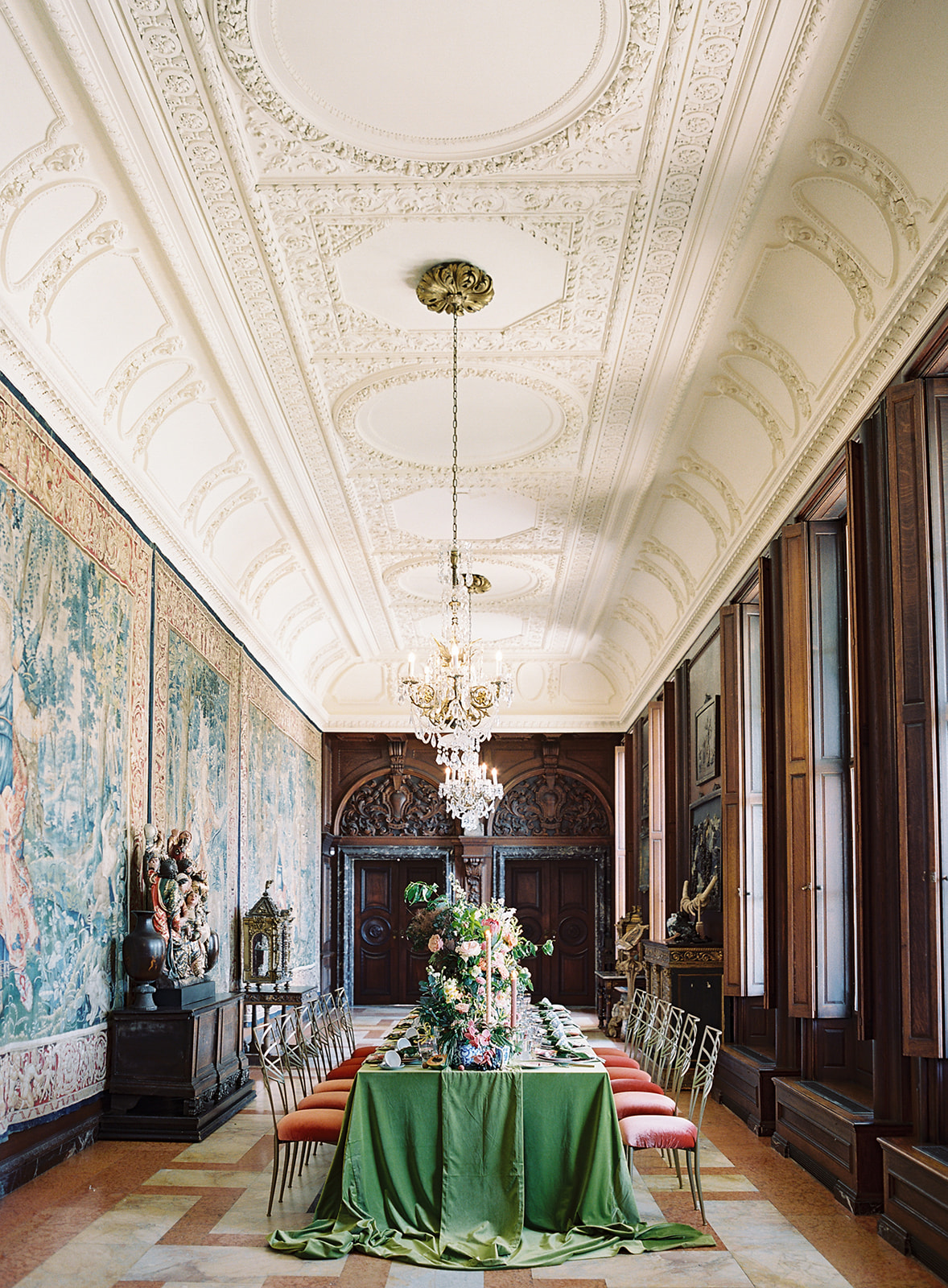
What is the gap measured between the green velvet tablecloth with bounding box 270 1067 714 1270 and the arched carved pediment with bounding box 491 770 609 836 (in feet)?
44.3

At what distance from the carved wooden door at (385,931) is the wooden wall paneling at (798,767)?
11642 mm

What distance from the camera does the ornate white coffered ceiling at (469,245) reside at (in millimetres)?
5195

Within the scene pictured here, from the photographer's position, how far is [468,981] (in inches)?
241

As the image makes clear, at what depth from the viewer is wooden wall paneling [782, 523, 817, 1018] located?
7867mm

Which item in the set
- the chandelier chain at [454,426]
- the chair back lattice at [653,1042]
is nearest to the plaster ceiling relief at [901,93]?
the chandelier chain at [454,426]

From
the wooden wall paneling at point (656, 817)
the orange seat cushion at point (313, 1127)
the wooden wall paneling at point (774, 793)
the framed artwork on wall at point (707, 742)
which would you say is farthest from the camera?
the wooden wall paneling at point (656, 817)

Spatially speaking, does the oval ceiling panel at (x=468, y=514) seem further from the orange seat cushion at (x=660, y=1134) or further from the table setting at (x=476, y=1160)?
the orange seat cushion at (x=660, y=1134)

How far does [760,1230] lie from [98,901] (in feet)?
15.9

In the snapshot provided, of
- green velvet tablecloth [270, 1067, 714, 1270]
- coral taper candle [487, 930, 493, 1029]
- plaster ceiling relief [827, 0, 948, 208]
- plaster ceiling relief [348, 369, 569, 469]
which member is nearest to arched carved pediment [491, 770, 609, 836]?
plaster ceiling relief [348, 369, 569, 469]

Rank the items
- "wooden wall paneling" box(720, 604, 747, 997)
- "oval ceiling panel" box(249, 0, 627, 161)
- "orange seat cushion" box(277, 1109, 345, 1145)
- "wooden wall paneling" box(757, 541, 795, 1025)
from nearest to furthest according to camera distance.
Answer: "oval ceiling panel" box(249, 0, 627, 161) < "orange seat cushion" box(277, 1109, 345, 1145) < "wooden wall paneling" box(757, 541, 795, 1025) < "wooden wall paneling" box(720, 604, 747, 997)

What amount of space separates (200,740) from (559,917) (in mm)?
10114

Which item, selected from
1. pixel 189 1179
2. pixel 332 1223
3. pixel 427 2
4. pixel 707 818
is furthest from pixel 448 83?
pixel 707 818

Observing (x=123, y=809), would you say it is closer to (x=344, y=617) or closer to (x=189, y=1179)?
(x=189, y=1179)

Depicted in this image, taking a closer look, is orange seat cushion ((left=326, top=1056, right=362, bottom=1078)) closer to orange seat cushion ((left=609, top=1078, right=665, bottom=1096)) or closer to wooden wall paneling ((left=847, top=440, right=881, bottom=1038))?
orange seat cushion ((left=609, top=1078, right=665, bottom=1096))
